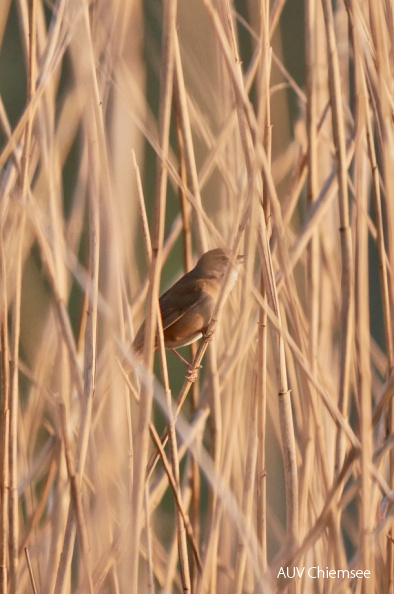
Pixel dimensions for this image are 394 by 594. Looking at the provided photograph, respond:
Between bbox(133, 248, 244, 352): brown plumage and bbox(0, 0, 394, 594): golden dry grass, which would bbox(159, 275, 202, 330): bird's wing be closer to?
bbox(133, 248, 244, 352): brown plumage

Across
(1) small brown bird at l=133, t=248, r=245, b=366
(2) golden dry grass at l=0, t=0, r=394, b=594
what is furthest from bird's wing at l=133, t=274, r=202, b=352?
(2) golden dry grass at l=0, t=0, r=394, b=594

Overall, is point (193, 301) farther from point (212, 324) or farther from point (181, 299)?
point (212, 324)

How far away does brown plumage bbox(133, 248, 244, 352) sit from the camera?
2.99 metres

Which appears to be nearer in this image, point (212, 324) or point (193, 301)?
point (212, 324)

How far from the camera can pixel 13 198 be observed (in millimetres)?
1875

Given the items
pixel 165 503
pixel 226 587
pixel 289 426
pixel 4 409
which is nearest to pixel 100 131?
pixel 4 409

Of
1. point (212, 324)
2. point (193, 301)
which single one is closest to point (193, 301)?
point (193, 301)

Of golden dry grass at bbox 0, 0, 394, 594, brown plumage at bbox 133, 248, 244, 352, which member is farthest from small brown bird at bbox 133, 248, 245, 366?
golden dry grass at bbox 0, 0, 394, 594

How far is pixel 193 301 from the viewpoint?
9.95 ft

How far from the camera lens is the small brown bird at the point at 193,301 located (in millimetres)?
2990

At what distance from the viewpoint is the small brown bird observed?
9.81 ft

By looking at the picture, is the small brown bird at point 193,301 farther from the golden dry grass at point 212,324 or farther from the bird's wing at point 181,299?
the golden dry grass at point 212,324

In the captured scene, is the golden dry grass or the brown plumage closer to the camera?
the golden dry grass

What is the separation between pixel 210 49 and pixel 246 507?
1200 mm
